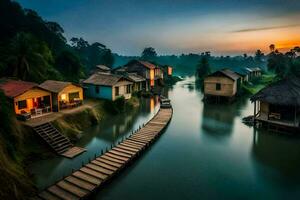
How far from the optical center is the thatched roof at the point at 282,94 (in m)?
23.9

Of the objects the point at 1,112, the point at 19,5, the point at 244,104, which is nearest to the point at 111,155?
the point at 1,112

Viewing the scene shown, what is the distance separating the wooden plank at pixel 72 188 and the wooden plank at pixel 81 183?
21 centimetres

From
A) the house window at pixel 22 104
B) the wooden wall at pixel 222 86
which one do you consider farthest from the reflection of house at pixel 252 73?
the house window at pixel 22 104

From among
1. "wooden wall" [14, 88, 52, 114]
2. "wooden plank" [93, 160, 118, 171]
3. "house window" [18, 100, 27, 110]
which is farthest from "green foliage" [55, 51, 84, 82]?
"wooden plank" [93, 160, 118, 171]

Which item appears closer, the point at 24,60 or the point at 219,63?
the point at 24,60

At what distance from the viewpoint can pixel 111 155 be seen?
705 inches

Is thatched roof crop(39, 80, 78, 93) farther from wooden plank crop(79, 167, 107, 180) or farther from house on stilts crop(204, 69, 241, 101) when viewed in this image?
house on stilts crop(204, 69, 241, 101)

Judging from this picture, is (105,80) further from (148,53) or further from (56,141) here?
(148,53)

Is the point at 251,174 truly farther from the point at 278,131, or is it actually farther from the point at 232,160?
the point at 278,131

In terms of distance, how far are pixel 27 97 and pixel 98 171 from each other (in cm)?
1215

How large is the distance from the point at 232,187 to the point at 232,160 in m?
4.21

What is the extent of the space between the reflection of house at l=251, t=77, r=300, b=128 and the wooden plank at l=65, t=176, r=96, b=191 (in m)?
21.5

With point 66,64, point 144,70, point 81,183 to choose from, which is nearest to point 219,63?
point 144,70

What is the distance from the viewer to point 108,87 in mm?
33219
